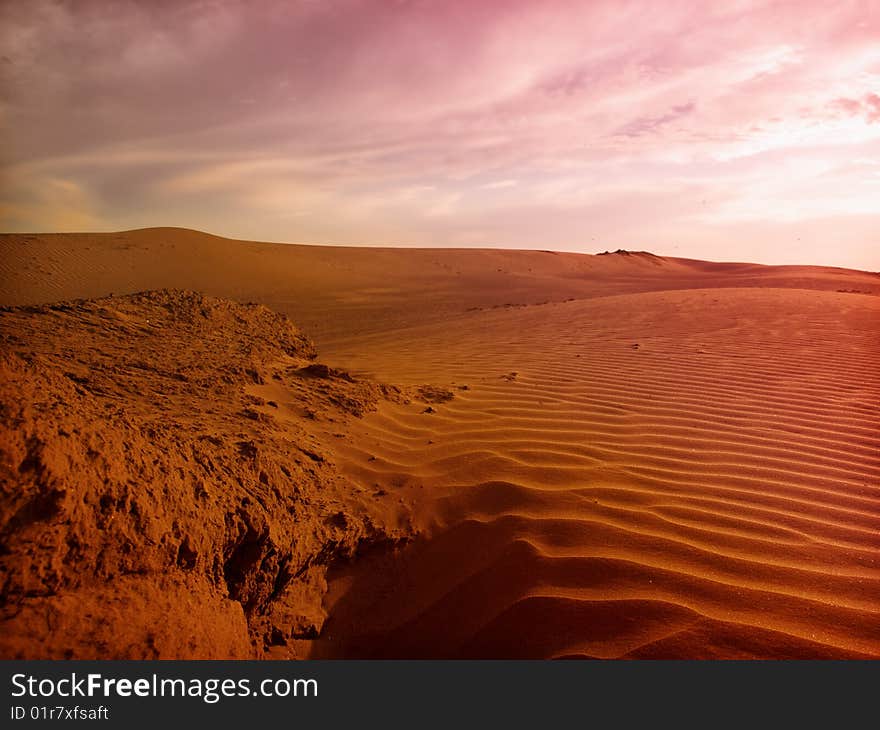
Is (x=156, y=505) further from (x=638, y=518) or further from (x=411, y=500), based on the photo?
(x=638, y=518)

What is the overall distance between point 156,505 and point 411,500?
1.52 meters

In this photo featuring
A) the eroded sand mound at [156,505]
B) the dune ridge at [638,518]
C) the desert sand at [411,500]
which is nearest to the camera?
the eroded sand mound at [156,505]

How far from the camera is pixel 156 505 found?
7.54 ft

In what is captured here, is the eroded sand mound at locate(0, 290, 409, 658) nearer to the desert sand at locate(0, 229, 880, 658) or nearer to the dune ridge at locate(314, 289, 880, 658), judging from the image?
the desert sand at locate(0, 229, 880, 658)

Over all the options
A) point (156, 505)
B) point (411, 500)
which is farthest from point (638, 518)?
point (156, 505)

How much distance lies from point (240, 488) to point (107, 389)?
121cm

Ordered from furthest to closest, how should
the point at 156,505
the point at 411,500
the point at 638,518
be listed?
1. the point at 411,500
2. the point at 638,518
3. the point at 156,505

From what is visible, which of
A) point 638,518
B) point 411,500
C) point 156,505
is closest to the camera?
point 156,505

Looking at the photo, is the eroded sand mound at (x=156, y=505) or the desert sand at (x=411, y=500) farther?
the desert sand at (x=411, y=500)

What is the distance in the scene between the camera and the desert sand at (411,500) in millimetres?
2088

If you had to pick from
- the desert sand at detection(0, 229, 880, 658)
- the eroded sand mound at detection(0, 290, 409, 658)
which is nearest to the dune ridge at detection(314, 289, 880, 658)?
the desert sand at detection(0, 229, 880, 658)

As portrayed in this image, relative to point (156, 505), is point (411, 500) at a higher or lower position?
lower

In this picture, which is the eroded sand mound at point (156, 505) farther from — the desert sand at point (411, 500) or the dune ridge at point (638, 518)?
the dune ridge at point (638, 518)

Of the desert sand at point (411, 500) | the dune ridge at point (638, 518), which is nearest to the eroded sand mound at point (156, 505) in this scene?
the desert sand at point (411, 500)
